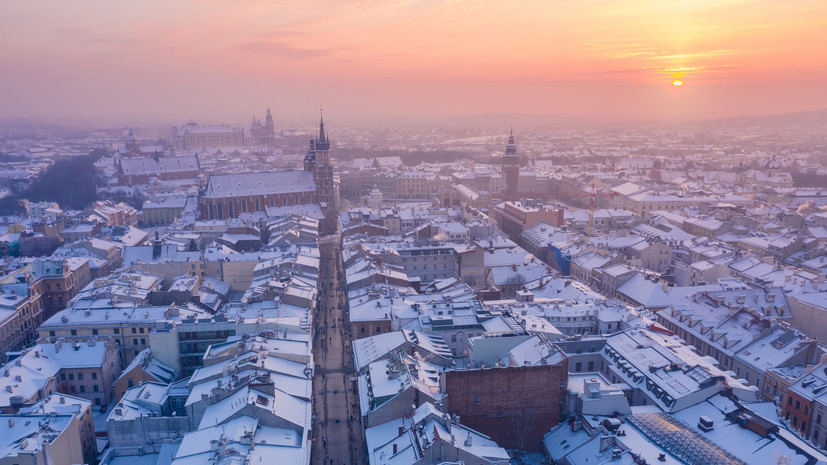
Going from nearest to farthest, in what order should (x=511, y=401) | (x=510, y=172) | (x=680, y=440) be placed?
1. (x=680, y=440)
2. (x=511, y=401)
3. (x=510, y=172)

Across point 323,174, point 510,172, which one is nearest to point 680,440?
point 323,174

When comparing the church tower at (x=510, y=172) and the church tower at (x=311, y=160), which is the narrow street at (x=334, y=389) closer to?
the church tower at (x=311, y=160)

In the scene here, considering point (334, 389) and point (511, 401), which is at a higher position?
point (511, 401)

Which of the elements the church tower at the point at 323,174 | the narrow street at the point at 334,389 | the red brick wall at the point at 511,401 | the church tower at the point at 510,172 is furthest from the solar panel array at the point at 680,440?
the church tower at the point at 510,172

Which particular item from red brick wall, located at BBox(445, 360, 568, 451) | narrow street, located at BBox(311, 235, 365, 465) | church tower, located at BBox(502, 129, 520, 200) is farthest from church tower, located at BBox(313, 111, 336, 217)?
red brick wall, located at BBox(445, 360, 568, 451)

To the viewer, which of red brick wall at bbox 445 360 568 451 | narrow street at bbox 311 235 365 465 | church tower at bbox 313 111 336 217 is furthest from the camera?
church tower at bbox 313 111 336 217

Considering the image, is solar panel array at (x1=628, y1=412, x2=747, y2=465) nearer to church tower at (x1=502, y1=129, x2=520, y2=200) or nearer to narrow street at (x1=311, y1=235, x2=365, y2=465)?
narrow street at (x1=311, y1=235, x2=365, y2=465)

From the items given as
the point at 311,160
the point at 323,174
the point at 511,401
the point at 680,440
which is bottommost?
the point at 680,440

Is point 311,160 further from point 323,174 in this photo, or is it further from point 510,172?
point 510,172
